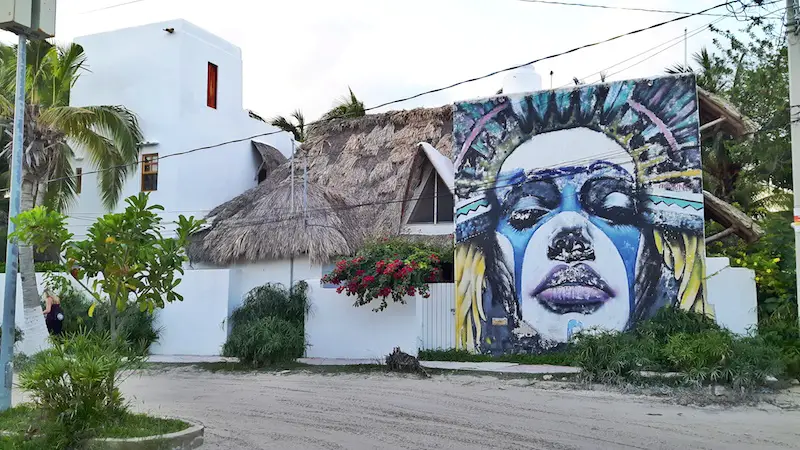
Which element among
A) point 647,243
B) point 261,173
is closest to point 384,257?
point 647,243

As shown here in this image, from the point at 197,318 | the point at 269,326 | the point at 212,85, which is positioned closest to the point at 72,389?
the point at 269,326

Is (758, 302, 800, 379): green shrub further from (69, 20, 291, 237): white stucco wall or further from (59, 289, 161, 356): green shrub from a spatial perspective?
(69, 20, 291, 237): white stucco wall

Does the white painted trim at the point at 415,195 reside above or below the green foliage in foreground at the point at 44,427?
above

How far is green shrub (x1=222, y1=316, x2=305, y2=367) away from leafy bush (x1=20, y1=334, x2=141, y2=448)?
25.6 ft

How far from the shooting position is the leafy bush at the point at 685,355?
12.0m

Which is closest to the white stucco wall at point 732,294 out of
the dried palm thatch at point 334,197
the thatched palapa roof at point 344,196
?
the thatched palapa roof at point 344,196

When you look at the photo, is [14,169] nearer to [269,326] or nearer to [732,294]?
[269,326]

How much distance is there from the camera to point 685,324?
47.8ft

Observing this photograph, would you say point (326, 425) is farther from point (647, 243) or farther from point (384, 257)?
point (647, 243)

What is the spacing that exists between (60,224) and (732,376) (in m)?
10.4

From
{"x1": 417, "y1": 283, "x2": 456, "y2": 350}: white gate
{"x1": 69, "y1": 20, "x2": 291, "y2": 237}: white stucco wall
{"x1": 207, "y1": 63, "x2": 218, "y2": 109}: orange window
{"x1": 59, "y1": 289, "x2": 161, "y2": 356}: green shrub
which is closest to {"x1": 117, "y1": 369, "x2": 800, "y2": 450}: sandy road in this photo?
{"x1": 417, "y1": 283, "x2": 456, "y2": 350}: white gate

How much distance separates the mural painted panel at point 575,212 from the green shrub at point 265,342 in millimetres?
3923

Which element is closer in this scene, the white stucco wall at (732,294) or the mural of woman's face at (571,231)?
the white stucco wall at (732,294)

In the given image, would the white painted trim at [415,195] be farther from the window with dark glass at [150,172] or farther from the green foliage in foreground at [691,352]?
the window with dark glass at [150,172]
